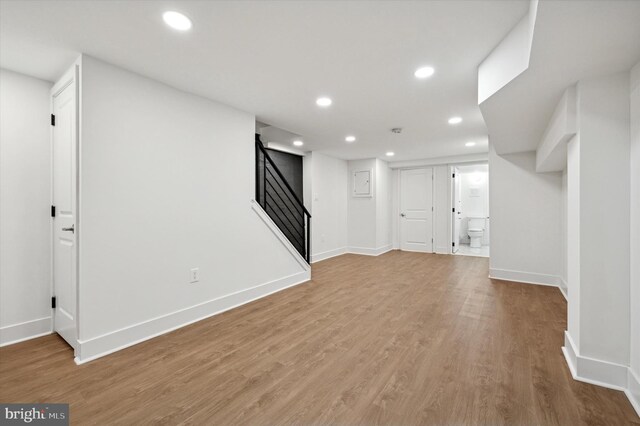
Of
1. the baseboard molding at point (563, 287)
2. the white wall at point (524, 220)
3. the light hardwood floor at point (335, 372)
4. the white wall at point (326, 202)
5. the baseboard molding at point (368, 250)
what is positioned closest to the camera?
the light hardwood floor at point (335, 372)

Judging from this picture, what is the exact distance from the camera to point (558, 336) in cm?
248

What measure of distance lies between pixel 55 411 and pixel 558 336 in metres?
3.72

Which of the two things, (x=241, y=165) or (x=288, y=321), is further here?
(x=241, y=165)

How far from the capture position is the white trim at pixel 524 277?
405 cm

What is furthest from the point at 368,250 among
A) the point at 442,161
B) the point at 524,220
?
the point at 524,220

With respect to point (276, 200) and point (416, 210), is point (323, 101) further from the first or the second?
point (416, 210)

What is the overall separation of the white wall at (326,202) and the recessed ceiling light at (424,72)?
3553 mm

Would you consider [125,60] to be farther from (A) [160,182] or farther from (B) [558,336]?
(B) [558,336]

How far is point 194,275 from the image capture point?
284cm

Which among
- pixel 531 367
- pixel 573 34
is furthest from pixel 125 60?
pixel 531 367

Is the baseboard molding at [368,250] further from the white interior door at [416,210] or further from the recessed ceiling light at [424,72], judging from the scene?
the recessed ceiling light at [424,72]

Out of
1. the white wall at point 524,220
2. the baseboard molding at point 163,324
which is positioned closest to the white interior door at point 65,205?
the baseboard molding at point 163,324

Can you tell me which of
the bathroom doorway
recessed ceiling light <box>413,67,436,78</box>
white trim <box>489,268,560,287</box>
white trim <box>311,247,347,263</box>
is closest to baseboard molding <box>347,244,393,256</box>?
white trim <box>311,247,347,263</box>

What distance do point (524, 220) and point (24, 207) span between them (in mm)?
5924
